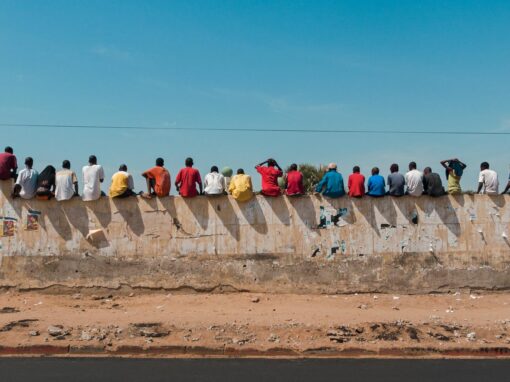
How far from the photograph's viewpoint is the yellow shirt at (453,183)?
13078 mm

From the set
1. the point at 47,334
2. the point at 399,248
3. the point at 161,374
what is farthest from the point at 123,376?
the point at 399,248

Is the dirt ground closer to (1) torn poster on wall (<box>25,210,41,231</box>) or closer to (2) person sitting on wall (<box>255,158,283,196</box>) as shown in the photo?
(1) torn poster on wall (<box>25,210,41,231</box>)

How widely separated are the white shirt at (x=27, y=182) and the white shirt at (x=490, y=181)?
1017 cm

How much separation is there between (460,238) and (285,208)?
3.99m

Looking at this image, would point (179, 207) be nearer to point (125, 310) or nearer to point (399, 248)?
point (125, 310)

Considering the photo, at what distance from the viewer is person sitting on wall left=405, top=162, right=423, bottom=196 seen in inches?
507

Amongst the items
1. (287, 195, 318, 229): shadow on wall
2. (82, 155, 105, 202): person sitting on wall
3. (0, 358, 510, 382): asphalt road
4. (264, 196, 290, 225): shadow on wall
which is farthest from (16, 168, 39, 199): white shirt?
(287, 195, 318, 229): shadow on wall

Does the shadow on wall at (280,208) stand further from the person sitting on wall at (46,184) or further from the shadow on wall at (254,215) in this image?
the person sitting on wall at (46,184)

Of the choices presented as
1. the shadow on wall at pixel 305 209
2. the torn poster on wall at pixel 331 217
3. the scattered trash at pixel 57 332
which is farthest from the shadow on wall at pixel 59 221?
the torn poster on wall at pixel 331 217

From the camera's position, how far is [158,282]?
12.6m

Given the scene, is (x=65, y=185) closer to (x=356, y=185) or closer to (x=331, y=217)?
(x=331, y=217)

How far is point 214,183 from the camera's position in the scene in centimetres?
1272

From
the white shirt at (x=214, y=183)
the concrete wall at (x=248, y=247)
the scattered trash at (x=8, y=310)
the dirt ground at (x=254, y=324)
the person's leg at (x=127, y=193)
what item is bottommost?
the dirt ground at (x=254, y=324)

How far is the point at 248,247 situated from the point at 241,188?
1.31 meters
